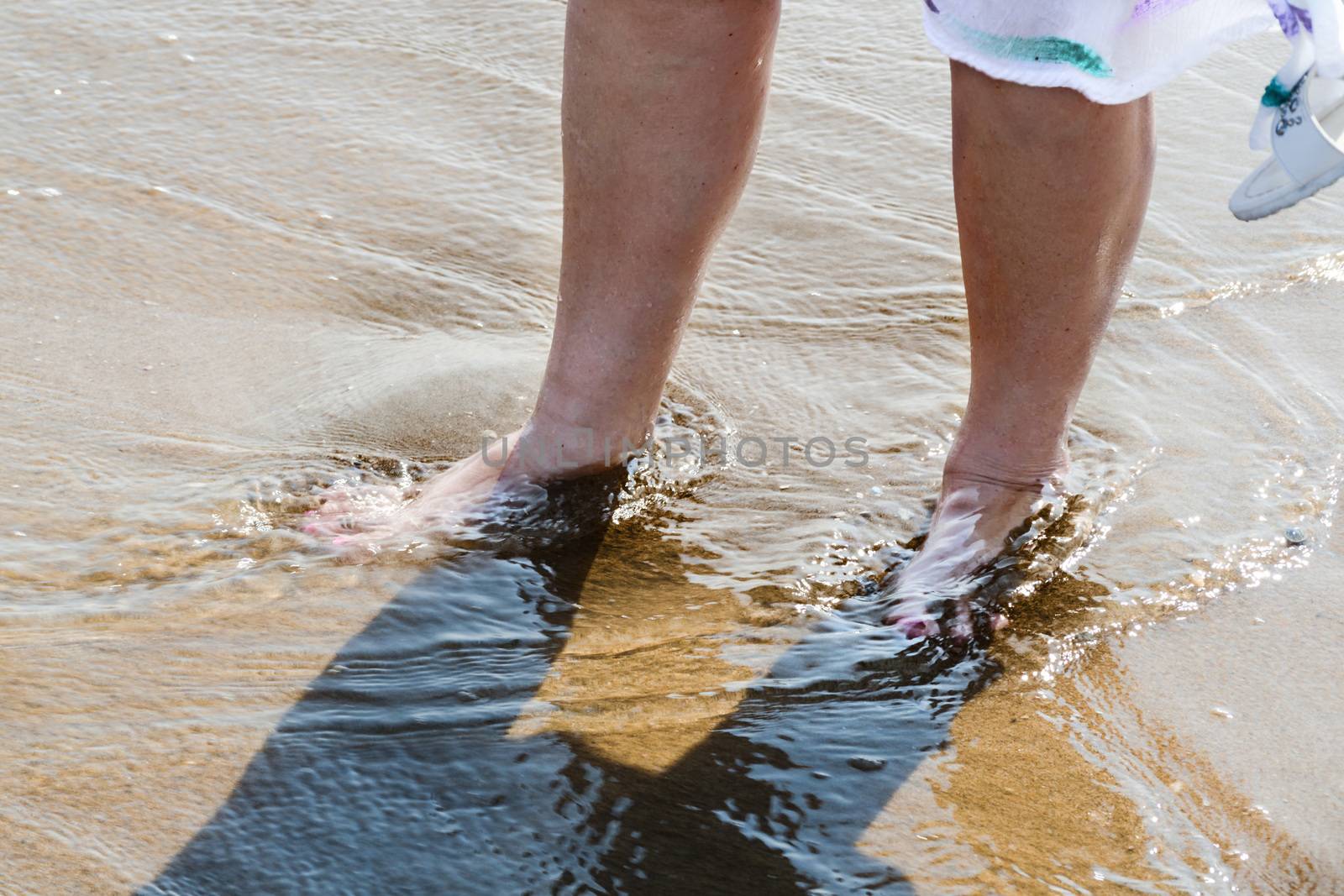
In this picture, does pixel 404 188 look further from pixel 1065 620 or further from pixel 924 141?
pixel 1065 620

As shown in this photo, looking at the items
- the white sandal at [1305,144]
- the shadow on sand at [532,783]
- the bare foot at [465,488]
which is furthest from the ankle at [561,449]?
the white sandal at [1305,144]

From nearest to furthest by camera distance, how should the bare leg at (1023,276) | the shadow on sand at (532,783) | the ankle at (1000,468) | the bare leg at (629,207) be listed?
the shadow on sand at (532,783) → the bare leg at (1023,276) → the bare leg at (629,207) → the ankle at (1000,468)

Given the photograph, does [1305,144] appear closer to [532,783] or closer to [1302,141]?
[1302,141]

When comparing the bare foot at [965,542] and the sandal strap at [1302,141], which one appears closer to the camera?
the sandal strap at [1302,141]

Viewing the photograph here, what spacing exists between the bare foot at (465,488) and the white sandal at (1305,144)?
880 mm

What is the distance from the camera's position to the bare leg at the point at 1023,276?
4.66 ft

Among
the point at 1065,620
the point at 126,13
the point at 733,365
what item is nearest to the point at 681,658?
the point at 1065,620

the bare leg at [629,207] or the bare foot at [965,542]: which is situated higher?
the bare leg at [629,207]

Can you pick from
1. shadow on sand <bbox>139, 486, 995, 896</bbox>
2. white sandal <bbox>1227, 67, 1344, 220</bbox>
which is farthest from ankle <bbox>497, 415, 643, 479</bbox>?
white sandal <bbox>1227, 67, 1344, 220</bbox>

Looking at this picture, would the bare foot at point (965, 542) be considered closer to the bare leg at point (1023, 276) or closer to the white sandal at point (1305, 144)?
the bare leg at point (1023, 276)

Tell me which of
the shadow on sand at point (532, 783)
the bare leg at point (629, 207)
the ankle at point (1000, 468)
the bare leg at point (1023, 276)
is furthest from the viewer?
the ankle at point (1000, 468)

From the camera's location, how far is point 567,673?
1.40m

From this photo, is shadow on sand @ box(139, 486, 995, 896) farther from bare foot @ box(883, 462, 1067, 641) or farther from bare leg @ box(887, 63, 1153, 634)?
bare leg @ box(887, 63, 1153, 634)

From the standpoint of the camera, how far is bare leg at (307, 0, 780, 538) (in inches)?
60.5
